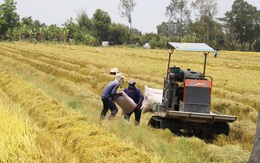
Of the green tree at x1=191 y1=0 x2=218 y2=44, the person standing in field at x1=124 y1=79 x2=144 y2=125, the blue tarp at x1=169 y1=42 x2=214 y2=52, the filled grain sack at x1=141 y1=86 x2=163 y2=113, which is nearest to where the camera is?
the blue tarp at x1=169 y1=42 x2=214 y2=52

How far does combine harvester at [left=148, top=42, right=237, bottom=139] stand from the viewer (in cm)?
907

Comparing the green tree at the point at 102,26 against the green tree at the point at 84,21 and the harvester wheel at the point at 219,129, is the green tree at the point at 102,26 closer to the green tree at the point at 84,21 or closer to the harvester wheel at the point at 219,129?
the green tree at the point at 84,21

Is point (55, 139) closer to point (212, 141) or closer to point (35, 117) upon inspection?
point (35, 117)

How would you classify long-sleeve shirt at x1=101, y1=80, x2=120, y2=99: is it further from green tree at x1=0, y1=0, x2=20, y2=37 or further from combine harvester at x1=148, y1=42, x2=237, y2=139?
green tree at x1=0, y1=0, x2=20, y2=37

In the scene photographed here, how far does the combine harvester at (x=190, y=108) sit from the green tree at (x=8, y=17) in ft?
255

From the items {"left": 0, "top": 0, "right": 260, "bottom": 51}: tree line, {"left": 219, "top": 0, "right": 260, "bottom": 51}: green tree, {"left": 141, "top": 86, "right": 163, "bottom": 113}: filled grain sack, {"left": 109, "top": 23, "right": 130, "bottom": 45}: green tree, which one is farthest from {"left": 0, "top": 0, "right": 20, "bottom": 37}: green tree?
{"left": 141, "top": 86, "right": 163, "bottom": 113}: filled grain sack

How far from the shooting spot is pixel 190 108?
9.40 m

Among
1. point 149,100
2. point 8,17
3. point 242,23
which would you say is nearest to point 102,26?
point 8,17

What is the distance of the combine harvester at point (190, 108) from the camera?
9.07 metres

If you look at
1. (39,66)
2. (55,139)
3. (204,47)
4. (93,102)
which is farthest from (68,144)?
(39,66)

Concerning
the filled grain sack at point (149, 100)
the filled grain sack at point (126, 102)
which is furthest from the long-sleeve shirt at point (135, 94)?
the filled grain sack at point (149, 100)

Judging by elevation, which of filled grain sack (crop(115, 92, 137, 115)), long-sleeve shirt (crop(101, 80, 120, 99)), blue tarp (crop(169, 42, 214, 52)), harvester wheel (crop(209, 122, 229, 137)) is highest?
blue tarp (crop(169, 42, 214, 52))

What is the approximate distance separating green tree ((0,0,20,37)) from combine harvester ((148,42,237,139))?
77.8m

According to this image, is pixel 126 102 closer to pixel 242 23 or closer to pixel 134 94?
pixel 134 94
